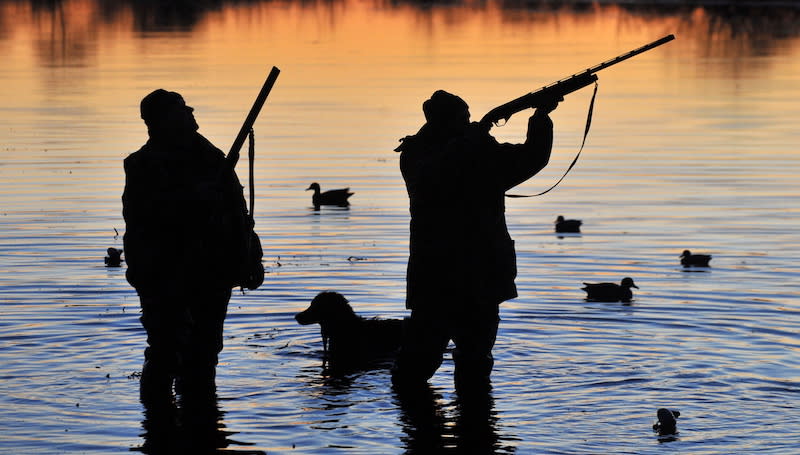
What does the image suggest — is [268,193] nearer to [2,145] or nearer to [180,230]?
[2,145]

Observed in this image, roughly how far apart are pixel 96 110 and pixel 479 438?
24.4 meters

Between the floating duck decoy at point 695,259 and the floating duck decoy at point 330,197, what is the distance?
5786 mm

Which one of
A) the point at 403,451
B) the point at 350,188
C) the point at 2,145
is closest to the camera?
the point at 403,451

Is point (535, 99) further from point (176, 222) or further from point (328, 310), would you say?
point (328, 310)

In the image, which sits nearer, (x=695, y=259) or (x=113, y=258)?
(x=695, y=259)

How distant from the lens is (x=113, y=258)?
1590 cm

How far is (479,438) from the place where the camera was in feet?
30.5

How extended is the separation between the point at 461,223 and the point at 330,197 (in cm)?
1043

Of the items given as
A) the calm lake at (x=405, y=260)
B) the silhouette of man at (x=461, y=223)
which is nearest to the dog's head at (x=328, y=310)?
the calm lake at (x=405, y=260)

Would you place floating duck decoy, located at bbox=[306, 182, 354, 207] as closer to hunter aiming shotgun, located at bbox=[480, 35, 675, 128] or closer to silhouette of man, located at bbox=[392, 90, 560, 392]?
silhouette of man, located at bbox=[392, 90, 560, 392]

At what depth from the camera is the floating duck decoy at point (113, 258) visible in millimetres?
15852

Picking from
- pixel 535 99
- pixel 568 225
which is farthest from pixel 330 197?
pixel 535 99

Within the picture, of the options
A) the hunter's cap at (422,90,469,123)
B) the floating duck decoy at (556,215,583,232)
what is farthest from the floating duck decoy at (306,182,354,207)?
the hunter's cap at (422,90,469,123)

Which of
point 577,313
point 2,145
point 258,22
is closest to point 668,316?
point 577,313
